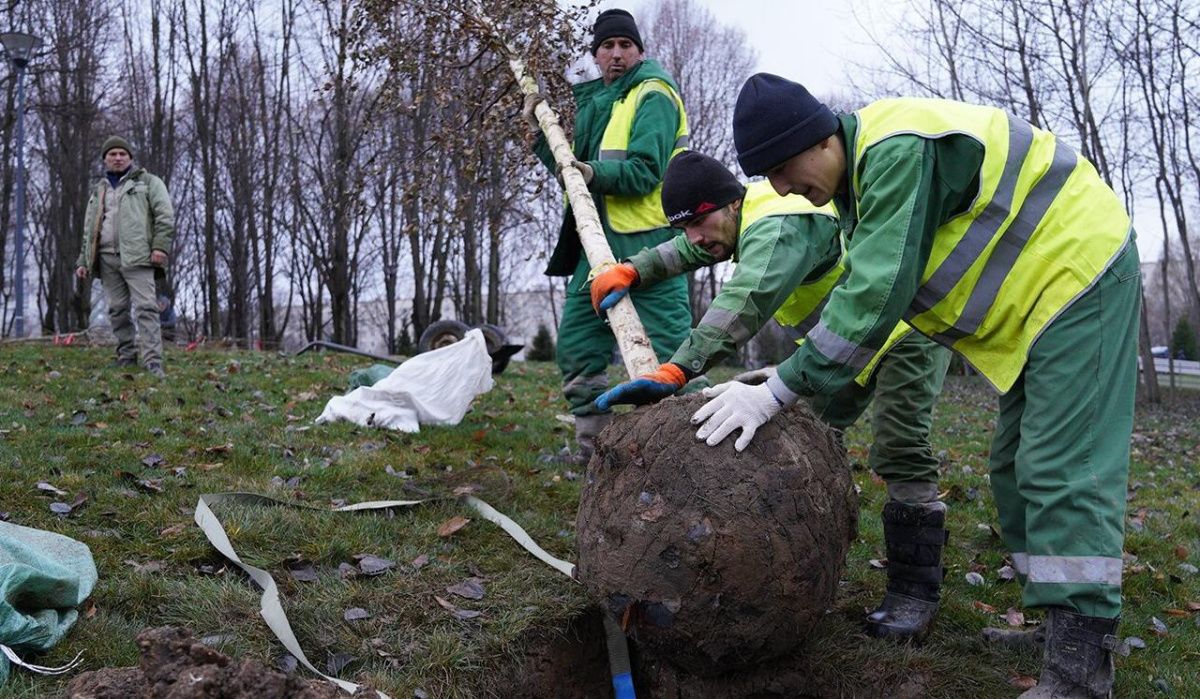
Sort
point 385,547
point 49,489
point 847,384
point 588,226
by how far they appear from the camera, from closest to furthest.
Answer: point 847,384, point 385,547, point 49,489, point 588,226

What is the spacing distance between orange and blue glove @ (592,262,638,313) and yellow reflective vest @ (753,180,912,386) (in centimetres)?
67

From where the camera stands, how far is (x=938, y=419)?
399 inches

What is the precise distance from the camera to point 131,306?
863cm

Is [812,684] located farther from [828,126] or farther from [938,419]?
[938,419]

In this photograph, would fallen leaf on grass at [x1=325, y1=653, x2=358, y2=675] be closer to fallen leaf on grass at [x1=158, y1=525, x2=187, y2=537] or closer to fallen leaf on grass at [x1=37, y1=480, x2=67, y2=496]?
fallen leaf on grass at [x1=158, y1=525, x2=187, y2=537]

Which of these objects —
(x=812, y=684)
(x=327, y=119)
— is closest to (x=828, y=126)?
(x=812, y=684)

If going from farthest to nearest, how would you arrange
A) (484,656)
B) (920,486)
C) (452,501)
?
(452,501), (920,486), (484,656)

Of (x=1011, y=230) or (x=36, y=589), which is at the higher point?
(x=1011, y=230)

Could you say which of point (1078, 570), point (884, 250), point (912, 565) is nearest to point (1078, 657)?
point (1078, 570)

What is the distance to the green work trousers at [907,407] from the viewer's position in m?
3.34

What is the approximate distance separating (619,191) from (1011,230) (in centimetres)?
237

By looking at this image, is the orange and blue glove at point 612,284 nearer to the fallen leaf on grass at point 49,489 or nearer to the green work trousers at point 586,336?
the green work trousers at point 586,336

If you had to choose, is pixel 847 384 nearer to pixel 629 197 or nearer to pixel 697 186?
pixel 697 186

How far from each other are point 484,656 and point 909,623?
1.58 metres
